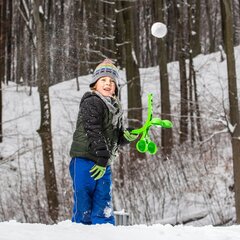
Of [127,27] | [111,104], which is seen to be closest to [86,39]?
[127,27]

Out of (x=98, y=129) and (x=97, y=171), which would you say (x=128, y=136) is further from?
Result: (x=97, y=171)

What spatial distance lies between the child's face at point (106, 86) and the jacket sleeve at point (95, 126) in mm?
151

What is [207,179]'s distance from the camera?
980 centimetres

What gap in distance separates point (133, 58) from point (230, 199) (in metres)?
5.36

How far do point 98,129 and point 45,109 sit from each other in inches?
250

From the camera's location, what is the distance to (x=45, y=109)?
32.9ft

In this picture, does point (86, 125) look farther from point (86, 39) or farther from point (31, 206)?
point (86, 39)

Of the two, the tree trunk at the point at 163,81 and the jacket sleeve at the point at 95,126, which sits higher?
the tree trunk at the point at 163,81

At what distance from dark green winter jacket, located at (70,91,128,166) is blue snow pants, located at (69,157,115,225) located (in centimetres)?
10

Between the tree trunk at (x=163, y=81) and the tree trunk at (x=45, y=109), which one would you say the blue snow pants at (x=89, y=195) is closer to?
the tree trunk at (x=45, y=109)

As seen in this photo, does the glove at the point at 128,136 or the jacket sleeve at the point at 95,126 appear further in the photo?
the glove at the point at 128,136

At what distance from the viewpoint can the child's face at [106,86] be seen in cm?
408

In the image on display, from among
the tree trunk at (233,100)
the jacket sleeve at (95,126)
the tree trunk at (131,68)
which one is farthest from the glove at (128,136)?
the tree trunk at (131,68)

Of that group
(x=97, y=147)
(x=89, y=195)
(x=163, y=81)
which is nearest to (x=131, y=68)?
(x=163, y=81)
